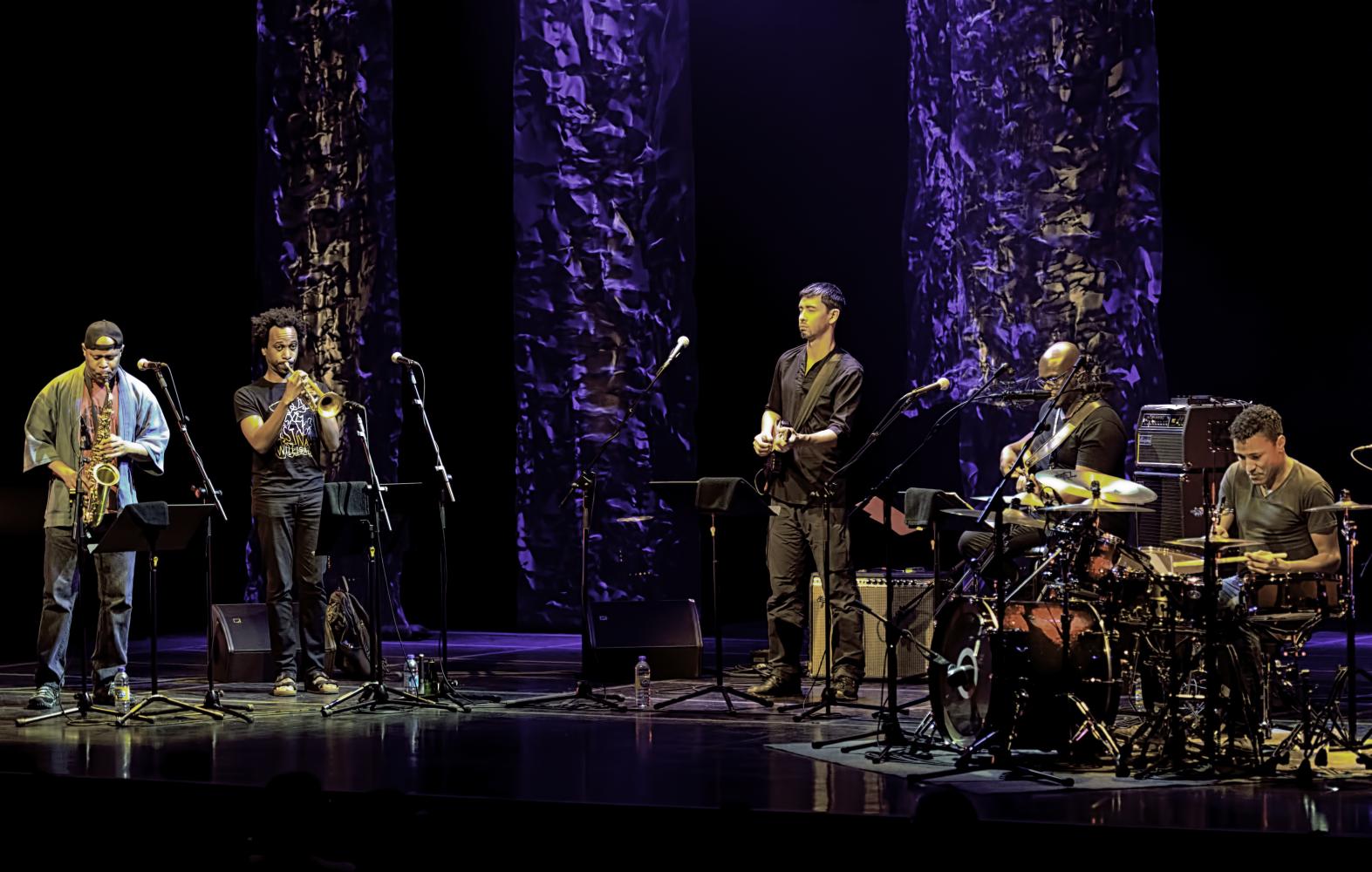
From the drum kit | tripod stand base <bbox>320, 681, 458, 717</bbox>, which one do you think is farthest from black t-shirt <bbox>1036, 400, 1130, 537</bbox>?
tripod stand base <bbox>320, 681, 458, 717</bbox>

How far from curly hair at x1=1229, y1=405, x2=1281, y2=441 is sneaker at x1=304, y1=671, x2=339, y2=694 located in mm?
4585

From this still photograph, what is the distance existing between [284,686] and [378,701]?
75 centimetres

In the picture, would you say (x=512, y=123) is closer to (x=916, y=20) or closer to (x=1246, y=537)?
(x=916, y=20)

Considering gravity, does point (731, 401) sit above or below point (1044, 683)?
above

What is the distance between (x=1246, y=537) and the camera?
624cm

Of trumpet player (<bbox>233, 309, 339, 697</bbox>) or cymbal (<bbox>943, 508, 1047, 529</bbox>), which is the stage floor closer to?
trumpet player (<bbox>233, 309, 339, 697</bbox>)

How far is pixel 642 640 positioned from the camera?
26.5 feet

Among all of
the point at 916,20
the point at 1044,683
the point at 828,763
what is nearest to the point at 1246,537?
the point at 1044,683

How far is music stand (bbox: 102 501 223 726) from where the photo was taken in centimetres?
668

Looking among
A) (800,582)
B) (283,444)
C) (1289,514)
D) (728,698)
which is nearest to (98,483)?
(283,444)

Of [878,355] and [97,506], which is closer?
[97,506]

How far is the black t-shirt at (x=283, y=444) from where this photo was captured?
7754 millimetres

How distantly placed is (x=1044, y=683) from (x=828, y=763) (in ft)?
2.71

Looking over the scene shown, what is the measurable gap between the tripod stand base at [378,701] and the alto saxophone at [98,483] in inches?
54.9
